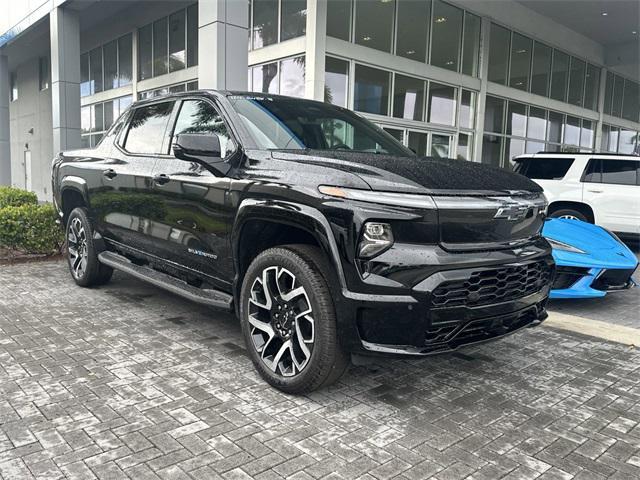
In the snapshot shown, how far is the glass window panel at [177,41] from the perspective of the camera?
1570 cm

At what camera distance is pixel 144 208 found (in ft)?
14.7

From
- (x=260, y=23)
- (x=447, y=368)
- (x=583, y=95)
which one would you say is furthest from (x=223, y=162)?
(x=583, y=95)

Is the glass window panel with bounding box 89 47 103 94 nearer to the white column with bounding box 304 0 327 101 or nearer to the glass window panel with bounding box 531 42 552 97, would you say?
the white column with bounding box 304 0 327 101

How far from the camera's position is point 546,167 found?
10.4 meters

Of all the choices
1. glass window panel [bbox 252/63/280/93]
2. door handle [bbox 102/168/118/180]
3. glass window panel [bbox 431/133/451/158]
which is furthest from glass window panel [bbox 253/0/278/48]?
door handle [bbox 102/168/118/180]

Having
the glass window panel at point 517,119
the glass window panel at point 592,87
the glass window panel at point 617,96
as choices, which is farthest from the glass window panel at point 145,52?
the glass window panel at point 617,96

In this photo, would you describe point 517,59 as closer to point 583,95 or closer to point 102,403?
point 583,95

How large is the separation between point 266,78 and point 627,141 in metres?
21.0

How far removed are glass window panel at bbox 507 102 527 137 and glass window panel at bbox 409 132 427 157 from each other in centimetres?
474

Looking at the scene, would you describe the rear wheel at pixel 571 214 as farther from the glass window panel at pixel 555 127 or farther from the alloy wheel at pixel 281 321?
the glass window panel at pixel 555 127

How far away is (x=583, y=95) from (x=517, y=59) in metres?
5.88

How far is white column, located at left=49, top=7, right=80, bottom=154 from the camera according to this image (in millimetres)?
12727

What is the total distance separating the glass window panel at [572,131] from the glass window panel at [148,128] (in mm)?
19447

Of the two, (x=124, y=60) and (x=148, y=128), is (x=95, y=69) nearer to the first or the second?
(x=124, y=60)
